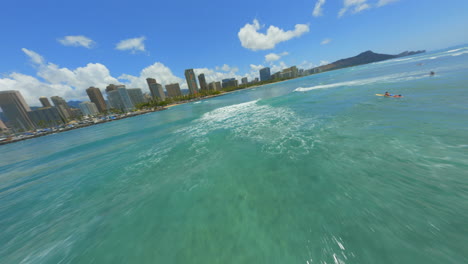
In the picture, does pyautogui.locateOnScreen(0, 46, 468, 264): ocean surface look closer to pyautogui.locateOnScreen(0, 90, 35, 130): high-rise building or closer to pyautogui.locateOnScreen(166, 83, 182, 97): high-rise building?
pyautogui.locateOnScreen(166, 83, 182, 97): high-rise building

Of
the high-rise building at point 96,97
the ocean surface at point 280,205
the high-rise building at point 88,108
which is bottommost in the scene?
the ocean surface at point 280,205

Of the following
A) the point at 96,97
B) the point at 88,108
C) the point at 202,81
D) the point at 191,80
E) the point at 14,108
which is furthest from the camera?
the point at 96,97

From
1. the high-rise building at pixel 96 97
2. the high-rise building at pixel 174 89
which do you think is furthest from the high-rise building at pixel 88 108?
the high-rise building at pixel 174 89

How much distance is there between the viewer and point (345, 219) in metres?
4.52

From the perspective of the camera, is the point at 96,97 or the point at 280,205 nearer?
the point at 280,205

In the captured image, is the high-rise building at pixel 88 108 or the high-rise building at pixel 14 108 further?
the high-rise building at pixel 88 108

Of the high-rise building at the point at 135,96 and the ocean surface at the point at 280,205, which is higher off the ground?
the high-rise building at the point at 135,96

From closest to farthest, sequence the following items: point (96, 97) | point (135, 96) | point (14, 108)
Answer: point (14, 108) → point (135, 96) → point (96, 97)

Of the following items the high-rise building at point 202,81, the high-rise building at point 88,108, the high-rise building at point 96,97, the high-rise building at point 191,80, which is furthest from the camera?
the high-rise building at point 96,97

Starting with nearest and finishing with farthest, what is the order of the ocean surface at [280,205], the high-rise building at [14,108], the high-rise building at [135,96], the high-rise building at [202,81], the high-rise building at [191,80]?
the ocean surface at [280,205]
the high-rise building at [14,108]
the high-rise building at [135,96]
the high-rise building at [191,80]
the high-rise building at [202,81]

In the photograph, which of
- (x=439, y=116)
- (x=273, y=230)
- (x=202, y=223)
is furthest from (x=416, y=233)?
(x=439, y=116)

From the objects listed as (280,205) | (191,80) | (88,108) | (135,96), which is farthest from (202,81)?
(280,205)

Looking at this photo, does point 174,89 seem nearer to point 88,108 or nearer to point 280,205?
point 88,108

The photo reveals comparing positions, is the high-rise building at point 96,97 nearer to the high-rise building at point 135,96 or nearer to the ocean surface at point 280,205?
the high-rise building at point 135,96
